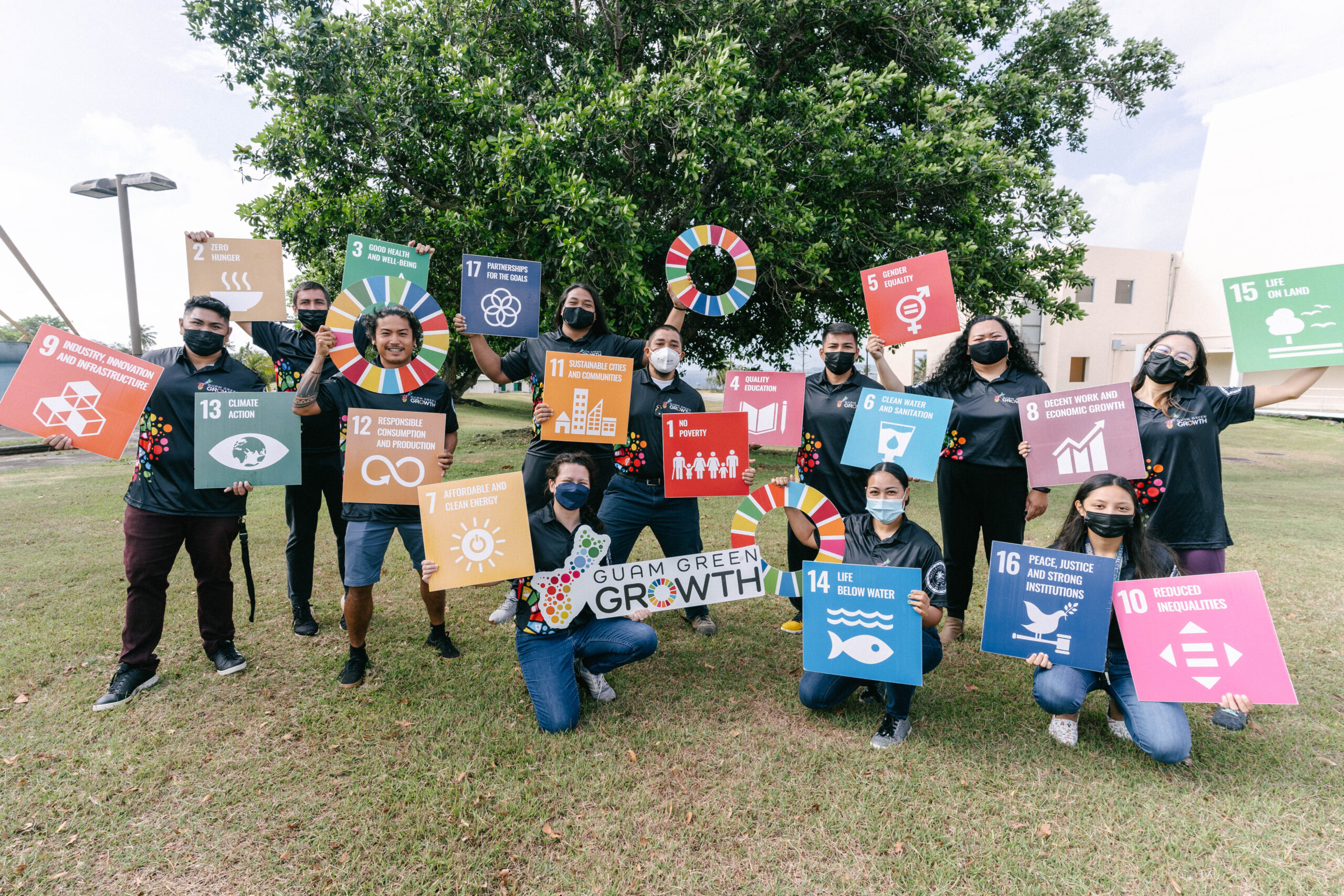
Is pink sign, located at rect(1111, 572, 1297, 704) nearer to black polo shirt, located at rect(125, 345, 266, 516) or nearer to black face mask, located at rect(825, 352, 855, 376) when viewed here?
black face mask, located at rect(825, 352, 855, 376)

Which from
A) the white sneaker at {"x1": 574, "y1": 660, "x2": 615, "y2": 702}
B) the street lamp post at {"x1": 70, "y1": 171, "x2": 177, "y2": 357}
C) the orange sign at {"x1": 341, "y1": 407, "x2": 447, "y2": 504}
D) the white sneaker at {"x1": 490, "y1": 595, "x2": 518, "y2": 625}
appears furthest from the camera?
the street lamp post at {"x1": 70, "y1": 171, "x2": 177, "y2": 357}

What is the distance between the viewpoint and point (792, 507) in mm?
3945

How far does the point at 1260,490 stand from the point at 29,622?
17.5m

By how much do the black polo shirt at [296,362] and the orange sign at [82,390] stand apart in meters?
0.88

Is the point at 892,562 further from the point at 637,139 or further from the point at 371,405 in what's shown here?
the point at 637,139

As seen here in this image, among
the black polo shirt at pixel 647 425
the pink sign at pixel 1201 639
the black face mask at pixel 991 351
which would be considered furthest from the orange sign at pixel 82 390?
the pink sign at pixel 1201 639

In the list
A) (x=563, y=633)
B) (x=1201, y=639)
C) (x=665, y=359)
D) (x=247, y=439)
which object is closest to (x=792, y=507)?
(x=665, y=359)

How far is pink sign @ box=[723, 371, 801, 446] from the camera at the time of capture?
14.0 feet

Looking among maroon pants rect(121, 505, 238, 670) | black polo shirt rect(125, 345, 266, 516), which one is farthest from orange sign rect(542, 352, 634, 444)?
maroon pants rect(121, 505, 238, 670)

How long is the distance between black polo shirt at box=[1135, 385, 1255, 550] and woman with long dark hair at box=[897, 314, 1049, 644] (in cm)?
57

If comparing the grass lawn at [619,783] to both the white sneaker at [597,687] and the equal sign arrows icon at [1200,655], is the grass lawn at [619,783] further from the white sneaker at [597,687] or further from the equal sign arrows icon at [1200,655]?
the equal sign arrows icon at [1200,655]

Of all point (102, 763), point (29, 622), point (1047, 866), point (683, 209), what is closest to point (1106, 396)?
point (1047, 866)

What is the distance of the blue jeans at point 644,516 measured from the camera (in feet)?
14.5

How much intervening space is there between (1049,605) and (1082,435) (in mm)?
1013
